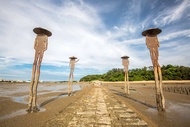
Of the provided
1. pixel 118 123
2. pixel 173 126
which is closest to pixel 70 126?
pixel 118 123

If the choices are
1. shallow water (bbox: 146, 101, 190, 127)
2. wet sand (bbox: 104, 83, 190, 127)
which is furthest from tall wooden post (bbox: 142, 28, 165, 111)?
wet sand (bbox: 104, 83, 190, 127)

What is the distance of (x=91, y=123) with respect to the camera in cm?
466

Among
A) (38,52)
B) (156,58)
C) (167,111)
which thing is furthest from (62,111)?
(156,58)

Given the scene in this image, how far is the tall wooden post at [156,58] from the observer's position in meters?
7.02

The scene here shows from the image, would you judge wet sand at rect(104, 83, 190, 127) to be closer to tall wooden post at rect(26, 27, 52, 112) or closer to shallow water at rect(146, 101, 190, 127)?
shallow water at rect(146, 101, 190, 127)

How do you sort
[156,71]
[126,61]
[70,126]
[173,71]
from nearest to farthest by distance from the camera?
[70,126] < [156,71] < [126,61] < [173,71]

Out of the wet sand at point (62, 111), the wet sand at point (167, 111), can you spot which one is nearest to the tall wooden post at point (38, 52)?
the wet sand at point (62, 111)

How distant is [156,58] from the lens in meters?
7.35

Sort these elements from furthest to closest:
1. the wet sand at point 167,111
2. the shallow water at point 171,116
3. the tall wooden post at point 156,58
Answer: the tall wooden post at point 156,58, the wet sand at point 167,111, the shallow water at point 171,116

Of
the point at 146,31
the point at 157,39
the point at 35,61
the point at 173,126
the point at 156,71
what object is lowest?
the point at 173,126

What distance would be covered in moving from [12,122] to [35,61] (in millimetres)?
3393

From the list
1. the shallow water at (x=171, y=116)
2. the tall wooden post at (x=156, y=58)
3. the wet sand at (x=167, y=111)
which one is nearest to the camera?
the shallow water at (x=171, y=116)

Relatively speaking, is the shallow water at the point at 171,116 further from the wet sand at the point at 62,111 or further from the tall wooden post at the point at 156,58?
the tall wooden post at the point at 156,58

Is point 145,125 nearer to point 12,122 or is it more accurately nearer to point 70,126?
point 70,126
